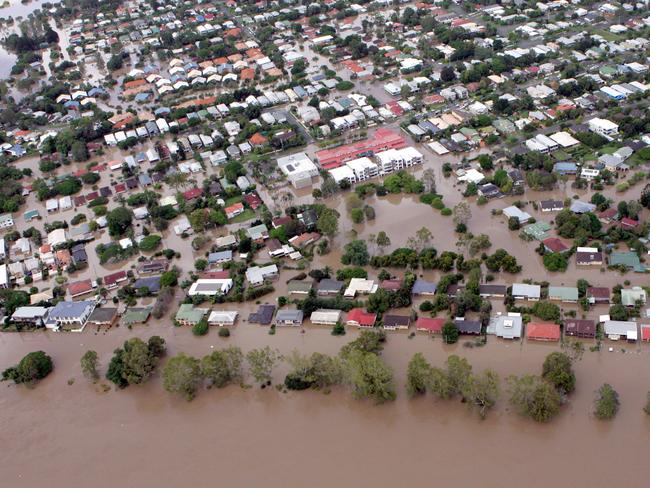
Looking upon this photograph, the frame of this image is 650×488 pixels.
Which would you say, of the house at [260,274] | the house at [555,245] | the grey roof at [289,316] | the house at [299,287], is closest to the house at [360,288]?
the house at [299,287]

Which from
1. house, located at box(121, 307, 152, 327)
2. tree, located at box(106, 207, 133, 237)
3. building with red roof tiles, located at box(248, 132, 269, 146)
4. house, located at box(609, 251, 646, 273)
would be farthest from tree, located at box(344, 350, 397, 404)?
building with red roof tiles, located at box(248, 132, 269, 146)

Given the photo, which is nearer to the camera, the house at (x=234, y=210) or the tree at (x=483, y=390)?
the tree at (x=483, y=390)

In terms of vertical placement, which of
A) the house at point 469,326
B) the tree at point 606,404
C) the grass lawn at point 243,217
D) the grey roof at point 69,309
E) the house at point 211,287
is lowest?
the tree at point 606,404

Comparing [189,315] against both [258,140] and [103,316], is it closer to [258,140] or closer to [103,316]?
[103,316]

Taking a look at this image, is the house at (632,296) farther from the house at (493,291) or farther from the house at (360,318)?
the house at (360,318)

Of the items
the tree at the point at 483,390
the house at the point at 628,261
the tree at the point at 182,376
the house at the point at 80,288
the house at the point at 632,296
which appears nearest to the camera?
the tree at the point at 483,390

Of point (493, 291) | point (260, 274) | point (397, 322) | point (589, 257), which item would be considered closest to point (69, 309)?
point (260, 274)

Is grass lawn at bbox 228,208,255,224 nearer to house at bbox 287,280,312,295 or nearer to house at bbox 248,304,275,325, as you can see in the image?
house at bbox 287,280,312,295
